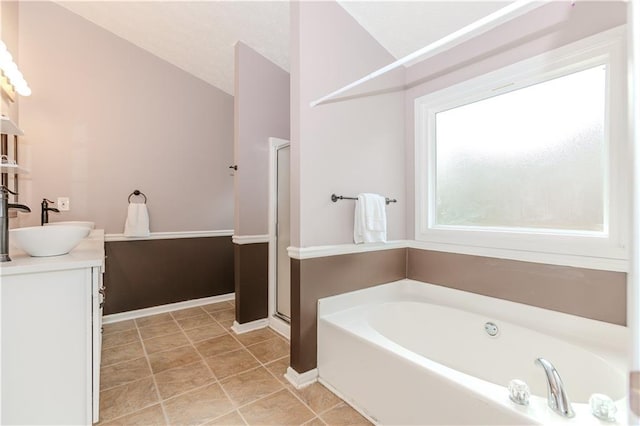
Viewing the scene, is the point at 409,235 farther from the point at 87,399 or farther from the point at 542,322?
the point at 87,399

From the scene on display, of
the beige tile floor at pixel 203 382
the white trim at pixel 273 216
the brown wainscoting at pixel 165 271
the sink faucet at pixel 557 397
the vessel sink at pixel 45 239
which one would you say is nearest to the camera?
the sink faucet at pixel 557 397

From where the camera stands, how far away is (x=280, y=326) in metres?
2.63

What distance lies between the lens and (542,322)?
166cm

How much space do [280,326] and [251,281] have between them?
1.65 ft

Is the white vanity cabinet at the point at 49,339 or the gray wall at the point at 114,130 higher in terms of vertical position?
the gray wall at the point at 114,130

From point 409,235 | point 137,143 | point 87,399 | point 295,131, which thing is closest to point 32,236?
point 87,399

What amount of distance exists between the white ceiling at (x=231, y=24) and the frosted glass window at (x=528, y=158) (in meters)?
0.61

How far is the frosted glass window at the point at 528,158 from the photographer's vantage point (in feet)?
5.15

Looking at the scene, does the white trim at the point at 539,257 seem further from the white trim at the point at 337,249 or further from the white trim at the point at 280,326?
the white trim at the point at 280,326

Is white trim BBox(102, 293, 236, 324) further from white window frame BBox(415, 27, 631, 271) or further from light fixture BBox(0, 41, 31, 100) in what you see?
white window frame BBox(415, 27, 631, 271)

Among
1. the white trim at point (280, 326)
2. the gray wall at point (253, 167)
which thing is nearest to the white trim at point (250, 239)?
the gray wall at point (253, 167)

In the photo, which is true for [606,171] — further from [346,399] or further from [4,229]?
[4,229]

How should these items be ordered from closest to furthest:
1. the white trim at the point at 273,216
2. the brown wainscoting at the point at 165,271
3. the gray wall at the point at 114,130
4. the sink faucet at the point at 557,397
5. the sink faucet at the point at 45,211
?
1. the sink faucet at the point at 557,397
2. the sink faucet at the point at 45,211
3. the gray wall at the point at 114,130
4. the white trim at the point at 273,216
5. the brown wainscoting at the point at 165,271

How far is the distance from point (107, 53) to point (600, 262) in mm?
4280
